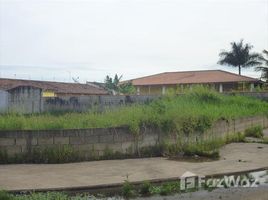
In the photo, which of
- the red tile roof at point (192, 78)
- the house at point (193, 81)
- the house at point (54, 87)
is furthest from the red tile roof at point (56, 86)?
the red tile roof at point (192, 78)

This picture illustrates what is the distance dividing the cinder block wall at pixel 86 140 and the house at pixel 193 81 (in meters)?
24.1

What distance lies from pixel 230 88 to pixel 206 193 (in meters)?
33.2

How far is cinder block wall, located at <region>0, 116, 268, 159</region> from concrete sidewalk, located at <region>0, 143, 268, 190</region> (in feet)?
1.41

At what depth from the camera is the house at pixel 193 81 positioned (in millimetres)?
37691

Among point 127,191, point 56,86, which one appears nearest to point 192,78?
point 56,86

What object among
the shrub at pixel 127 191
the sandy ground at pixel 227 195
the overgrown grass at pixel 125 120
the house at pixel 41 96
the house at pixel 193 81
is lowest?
the sandy ground at pixel 227 195

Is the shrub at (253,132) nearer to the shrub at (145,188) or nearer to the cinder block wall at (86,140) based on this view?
the cinder block wall at (86,140)

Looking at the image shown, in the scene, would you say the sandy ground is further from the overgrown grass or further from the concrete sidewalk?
the overgrown grass

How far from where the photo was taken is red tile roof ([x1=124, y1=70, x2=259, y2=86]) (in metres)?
38.7

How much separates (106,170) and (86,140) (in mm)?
1446

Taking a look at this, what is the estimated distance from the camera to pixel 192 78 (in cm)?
4153

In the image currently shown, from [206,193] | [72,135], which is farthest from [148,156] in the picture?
[206,193]

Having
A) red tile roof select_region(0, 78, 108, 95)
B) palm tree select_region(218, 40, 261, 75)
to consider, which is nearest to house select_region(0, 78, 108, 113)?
red tile roof select_region(0, 78, 108, 95)

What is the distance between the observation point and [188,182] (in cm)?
730
